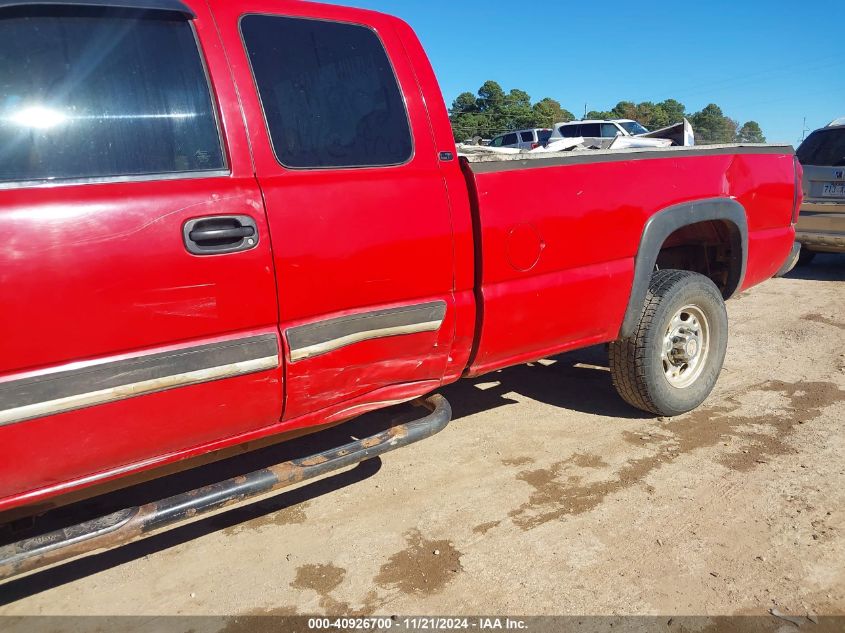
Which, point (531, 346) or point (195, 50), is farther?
point (531, 346)

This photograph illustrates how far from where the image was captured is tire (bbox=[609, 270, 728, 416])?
3646 millimetres

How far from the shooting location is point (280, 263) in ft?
7.43

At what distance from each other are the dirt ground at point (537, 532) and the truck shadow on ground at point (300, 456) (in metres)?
0.02

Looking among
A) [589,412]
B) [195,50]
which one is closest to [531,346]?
[589,412]

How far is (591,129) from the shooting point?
805 inches

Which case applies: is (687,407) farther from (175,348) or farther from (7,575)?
(7,575)

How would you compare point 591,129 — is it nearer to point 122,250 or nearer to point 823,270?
point 823,270

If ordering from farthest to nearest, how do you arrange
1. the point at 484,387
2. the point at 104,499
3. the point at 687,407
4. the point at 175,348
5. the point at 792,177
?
the point at 484,387
the point at 792,177
the point at 687,407
the point at 104,499
the point at 175,348

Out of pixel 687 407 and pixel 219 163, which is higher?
pixel 219 163

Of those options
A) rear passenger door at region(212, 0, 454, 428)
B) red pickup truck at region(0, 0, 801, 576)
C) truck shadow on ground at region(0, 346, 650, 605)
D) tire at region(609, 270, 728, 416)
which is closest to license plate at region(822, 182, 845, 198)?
truck shadow on ground at region(0, 346, 650, 605)

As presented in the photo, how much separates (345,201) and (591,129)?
19629mm

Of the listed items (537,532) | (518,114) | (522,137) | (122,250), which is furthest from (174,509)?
(518,114)

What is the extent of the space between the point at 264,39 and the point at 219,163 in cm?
53

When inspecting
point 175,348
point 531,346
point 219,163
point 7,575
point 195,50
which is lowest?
point 7,575
